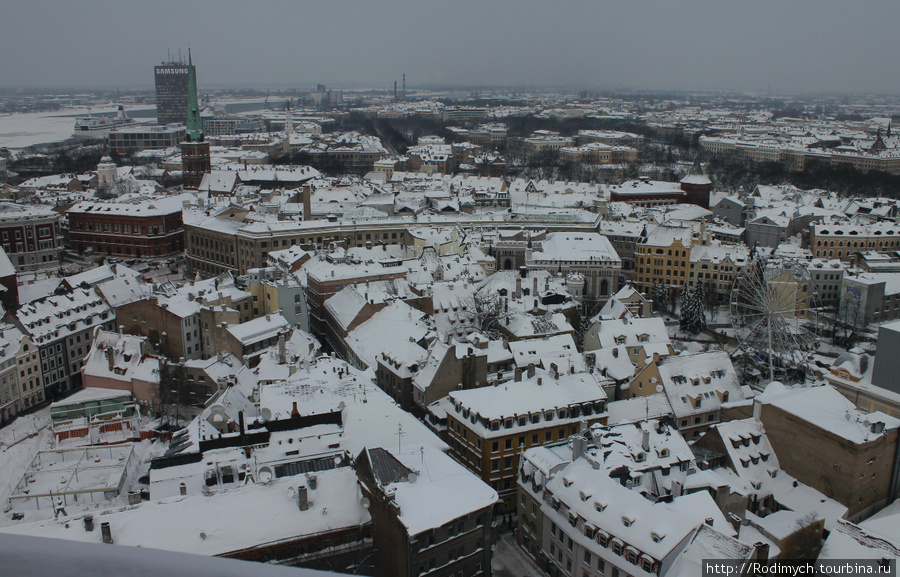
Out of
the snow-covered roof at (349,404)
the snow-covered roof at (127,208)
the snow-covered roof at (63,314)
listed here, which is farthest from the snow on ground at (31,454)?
the snow-covered roof at (127,208)

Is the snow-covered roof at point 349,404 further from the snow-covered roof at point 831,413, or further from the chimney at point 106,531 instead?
the snow-covered roof at point 831,413

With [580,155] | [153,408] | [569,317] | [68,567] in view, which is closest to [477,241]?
[569,317]

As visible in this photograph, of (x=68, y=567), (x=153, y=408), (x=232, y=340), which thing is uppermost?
(x=68, y=567)

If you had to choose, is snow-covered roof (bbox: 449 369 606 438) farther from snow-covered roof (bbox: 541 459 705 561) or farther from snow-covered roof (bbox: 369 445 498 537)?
snow-covered roof (bbox: 369 445 498 537)

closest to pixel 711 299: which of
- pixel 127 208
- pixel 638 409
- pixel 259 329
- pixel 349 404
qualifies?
pixel 638 409

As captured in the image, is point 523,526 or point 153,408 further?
point 153,408

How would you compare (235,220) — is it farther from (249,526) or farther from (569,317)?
(249,526)
